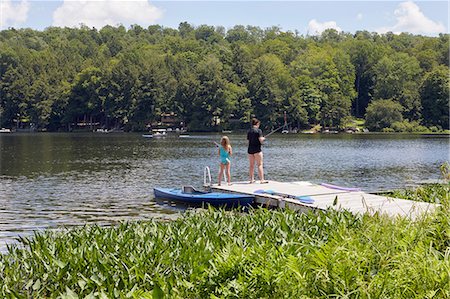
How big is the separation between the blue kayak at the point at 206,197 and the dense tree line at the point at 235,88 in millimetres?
89825

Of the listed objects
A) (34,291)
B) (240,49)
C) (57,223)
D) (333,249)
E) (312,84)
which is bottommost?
(57,223)

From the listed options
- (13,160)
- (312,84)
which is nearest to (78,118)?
(312,84)

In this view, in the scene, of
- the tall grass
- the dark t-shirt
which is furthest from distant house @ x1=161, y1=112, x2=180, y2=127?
the tall grass

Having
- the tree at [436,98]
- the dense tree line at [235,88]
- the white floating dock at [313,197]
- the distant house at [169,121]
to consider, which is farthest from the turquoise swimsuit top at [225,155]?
the distant house at [169,121]

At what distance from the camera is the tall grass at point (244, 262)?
564 cm

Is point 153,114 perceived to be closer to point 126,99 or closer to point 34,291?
point 126,99

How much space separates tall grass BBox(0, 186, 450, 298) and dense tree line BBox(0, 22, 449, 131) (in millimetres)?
100419

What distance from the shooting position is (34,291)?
6449 millimetres

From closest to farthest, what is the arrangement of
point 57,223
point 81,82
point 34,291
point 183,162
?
1. point 34,291
2. point 57,223
3. point 183,162
4. point 81,82

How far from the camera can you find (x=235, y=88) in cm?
11406

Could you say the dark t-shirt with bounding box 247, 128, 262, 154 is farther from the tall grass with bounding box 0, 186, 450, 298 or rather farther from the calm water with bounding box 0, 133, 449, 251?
the tall grass with bounding box 0, 186, 450, 298

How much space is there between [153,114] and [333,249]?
11132cm

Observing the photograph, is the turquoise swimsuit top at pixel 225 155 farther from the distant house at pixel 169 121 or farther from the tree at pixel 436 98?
the distant house at pixel 169 121

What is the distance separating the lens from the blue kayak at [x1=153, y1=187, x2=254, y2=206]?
17.0 meters
